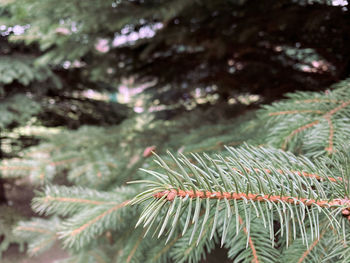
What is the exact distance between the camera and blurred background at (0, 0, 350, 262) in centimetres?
107

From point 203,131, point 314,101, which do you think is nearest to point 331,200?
point 314,101

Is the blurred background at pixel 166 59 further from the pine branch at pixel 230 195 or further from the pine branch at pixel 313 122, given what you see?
the pine branch at pixel 230 195

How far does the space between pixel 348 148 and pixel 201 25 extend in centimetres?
124

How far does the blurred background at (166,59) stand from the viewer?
3.50 feet

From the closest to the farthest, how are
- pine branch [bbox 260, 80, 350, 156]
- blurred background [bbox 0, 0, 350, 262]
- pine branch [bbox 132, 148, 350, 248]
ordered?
pine branch [bbox 132, 148, 350, 248] < pine branch [bbox 260, 80, 350, 156] < blurred background [bbox 0, 0, 350, 262]

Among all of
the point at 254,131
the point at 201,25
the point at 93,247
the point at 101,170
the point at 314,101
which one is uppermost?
the point at 201,25

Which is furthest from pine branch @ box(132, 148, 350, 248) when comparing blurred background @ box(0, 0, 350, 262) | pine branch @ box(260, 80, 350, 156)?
blurred background @ box(0, 0, 350, 262)

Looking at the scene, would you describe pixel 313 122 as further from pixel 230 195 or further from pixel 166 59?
pixel 166 59

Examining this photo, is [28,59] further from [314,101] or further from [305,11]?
[314,101]

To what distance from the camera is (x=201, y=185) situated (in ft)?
0.93

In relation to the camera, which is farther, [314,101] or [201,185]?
[314,101]

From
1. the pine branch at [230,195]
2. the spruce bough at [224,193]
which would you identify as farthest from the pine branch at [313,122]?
the pine branch at [230,195]

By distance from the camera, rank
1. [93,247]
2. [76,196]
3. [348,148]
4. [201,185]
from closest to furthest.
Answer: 1. [201,185]
2. [348,148]
3. [76,196]
4. [93,247]

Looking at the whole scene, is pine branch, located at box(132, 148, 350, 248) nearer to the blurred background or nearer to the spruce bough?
the spruce bough
